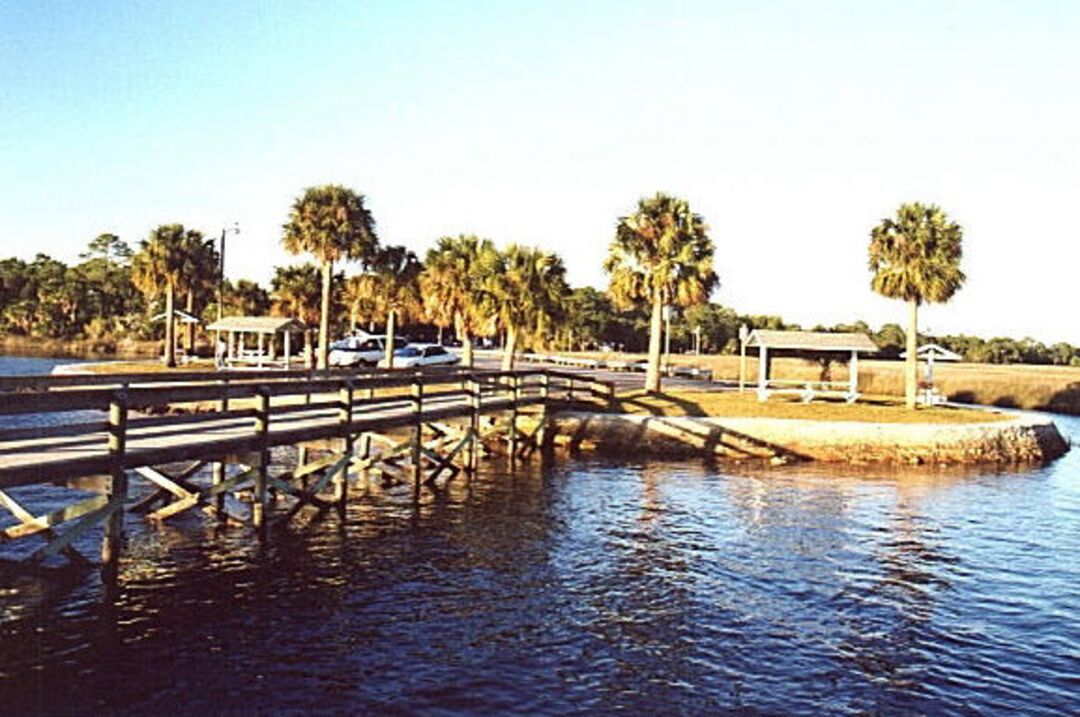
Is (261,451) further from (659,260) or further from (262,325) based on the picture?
(262,325)

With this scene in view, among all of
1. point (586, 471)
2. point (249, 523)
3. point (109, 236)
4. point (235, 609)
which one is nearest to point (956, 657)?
point (235, 609)

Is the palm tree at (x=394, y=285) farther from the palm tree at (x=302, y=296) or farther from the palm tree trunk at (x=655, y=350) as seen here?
the palm tree trunk at (x=655, y=350)

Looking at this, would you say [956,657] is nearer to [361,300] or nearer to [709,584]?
[709,584]

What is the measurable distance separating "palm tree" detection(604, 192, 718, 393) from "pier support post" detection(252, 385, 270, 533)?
26.7 metres

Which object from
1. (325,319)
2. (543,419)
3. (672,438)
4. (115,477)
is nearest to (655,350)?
(672,438)

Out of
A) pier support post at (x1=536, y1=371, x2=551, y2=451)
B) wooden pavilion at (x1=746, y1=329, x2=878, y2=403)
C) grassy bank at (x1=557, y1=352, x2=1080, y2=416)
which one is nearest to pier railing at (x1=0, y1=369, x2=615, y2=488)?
pier support post at (x1=536, y1=371, x2=551, y2=451)

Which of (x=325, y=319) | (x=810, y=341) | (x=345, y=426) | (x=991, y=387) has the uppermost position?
(x=325, y=319)

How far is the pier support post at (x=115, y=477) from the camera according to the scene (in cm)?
1177

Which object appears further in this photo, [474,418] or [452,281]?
[452,281]

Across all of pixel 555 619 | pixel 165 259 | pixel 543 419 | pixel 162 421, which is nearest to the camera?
pixel 555 619

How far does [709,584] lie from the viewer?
1394 centimetres

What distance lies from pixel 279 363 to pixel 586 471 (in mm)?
30316

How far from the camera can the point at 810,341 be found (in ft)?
135

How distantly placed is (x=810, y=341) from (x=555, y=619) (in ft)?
105
